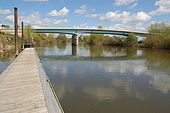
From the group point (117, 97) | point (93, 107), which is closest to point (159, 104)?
point (117, 97)

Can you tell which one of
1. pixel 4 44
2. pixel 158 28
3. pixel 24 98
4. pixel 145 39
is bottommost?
pixel 24 98

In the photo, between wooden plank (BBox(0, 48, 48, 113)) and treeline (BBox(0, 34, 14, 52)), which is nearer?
wooden plank (BBox(0, 48, 48, 113))

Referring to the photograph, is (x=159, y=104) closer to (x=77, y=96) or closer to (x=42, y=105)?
(x=77, y=96)

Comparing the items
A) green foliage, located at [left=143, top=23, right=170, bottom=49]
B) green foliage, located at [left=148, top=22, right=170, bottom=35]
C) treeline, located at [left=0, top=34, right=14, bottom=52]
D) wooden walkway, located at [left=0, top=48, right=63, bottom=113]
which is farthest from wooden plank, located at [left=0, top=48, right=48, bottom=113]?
green foliage, located at [left=148, top=22, right=170, bottom=35]

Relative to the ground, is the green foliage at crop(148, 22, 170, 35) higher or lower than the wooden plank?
higher

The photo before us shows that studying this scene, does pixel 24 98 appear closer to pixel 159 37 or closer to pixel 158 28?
pixel 159 37

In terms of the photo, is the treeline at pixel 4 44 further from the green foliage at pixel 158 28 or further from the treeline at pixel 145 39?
the green foliage at pixel 158 28

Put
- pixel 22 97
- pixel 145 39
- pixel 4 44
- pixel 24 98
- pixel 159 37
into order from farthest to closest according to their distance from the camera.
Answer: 1. pixel 145 39
2. pixel 159 37
3. pixel 4 44
4. pixel 22 97
5. pixel 24 98

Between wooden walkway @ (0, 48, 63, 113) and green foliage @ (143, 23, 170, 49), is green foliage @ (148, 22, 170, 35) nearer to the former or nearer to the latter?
green foliage @ (143, 23, 170, 49)

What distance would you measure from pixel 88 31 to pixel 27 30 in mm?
27688

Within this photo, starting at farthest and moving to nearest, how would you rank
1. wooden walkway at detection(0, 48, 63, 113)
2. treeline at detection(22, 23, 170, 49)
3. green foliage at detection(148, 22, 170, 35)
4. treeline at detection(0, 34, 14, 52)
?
green foliage at detection(148, 22, 170, 35), treeline at detection(22, 23, 170, 49), treeline at detection(0, 34, 14, 52), wooden walkway at detection(0, 48, 63, 113)

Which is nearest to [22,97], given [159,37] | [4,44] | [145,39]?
[4,44]

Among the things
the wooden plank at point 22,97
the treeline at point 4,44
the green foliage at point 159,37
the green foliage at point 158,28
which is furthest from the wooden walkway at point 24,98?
the green foliage at point 158,28

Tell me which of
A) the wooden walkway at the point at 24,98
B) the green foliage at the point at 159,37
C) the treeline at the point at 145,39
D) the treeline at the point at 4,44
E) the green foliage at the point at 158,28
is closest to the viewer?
the wooden walkway at the point at 24,98
